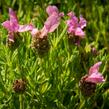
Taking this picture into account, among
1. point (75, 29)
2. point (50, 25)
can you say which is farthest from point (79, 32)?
point (50, 25)

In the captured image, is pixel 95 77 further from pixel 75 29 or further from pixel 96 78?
pixel 75 29

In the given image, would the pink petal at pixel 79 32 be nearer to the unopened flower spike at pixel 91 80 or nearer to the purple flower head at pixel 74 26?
the purple flower head at pixel 74 26

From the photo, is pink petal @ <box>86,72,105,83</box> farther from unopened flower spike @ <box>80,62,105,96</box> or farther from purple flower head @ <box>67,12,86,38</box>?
purple flower head @ <box>67,12,86,38</box>

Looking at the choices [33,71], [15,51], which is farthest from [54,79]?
[15,51]

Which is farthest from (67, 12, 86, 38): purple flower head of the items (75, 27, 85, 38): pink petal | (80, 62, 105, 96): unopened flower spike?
(80, 62, 105, 96): unopened flower spike

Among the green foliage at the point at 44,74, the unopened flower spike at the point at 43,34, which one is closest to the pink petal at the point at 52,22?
the unopened flower spike at the point at 43,34
